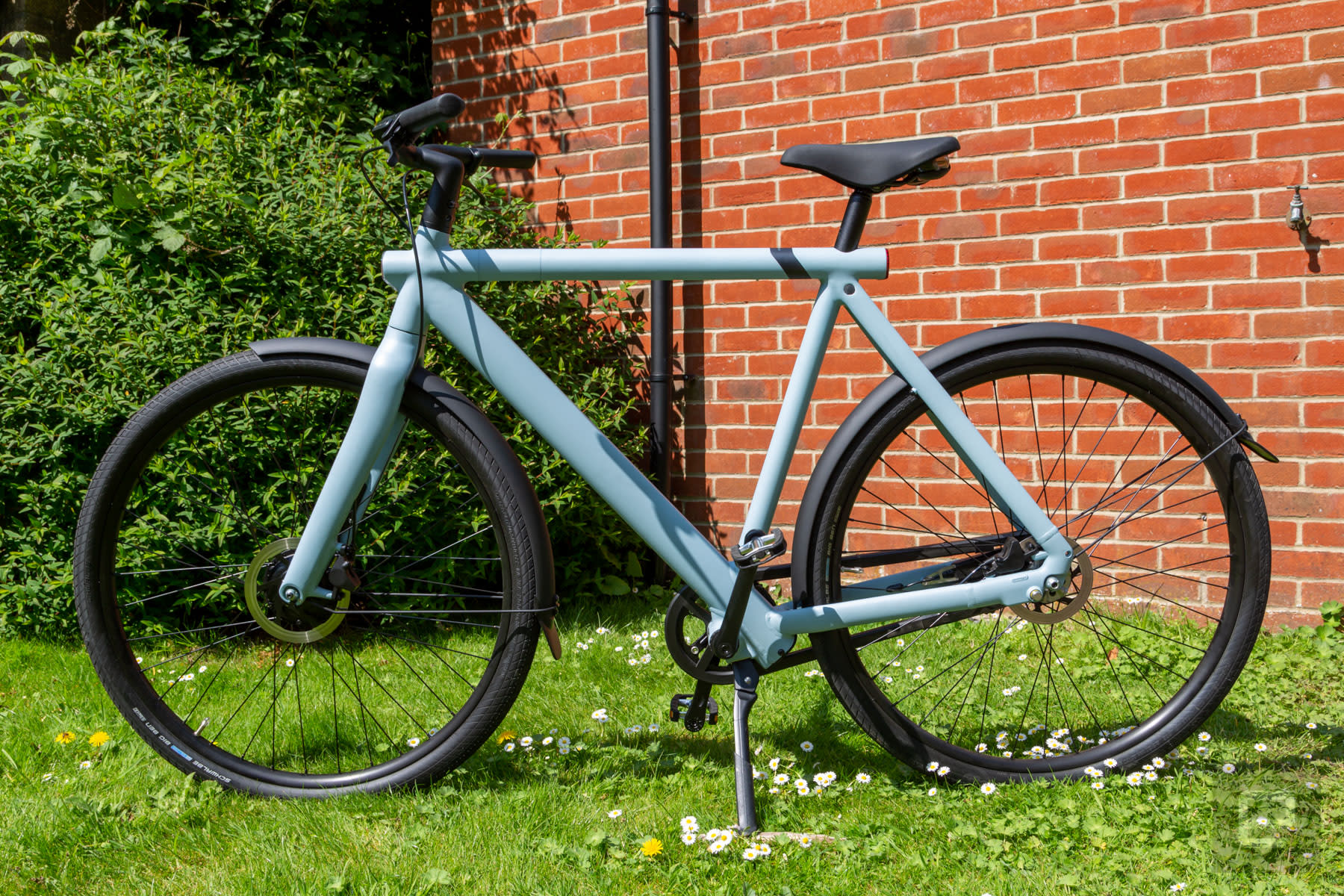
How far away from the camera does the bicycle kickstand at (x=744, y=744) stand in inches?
71.5

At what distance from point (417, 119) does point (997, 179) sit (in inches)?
77.4

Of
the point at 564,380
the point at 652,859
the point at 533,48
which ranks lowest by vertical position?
the point at 652,859

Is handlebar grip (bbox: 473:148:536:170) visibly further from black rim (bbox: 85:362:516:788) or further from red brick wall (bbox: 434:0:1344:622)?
red brick wall (bbox: 434:0:1344:622)

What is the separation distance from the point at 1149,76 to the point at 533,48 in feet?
7.06

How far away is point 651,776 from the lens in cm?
206

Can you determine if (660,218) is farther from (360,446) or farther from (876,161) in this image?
(360,446)

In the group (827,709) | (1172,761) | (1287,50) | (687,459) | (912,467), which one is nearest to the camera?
(1172,761)

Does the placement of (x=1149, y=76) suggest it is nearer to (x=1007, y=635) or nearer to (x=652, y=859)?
(x=1007, y=635)

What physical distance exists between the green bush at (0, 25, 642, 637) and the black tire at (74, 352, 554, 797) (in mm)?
243

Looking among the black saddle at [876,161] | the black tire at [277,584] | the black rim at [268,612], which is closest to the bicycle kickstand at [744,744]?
the black tire at [277,584]

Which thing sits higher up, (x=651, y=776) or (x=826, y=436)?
(x=826, y=436)

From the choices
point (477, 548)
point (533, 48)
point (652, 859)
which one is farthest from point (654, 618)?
point (533, 48)

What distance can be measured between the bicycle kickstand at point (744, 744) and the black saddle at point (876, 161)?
37.6 inches

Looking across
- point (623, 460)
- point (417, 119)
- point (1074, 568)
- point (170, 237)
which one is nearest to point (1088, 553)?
point (1074, 568)
